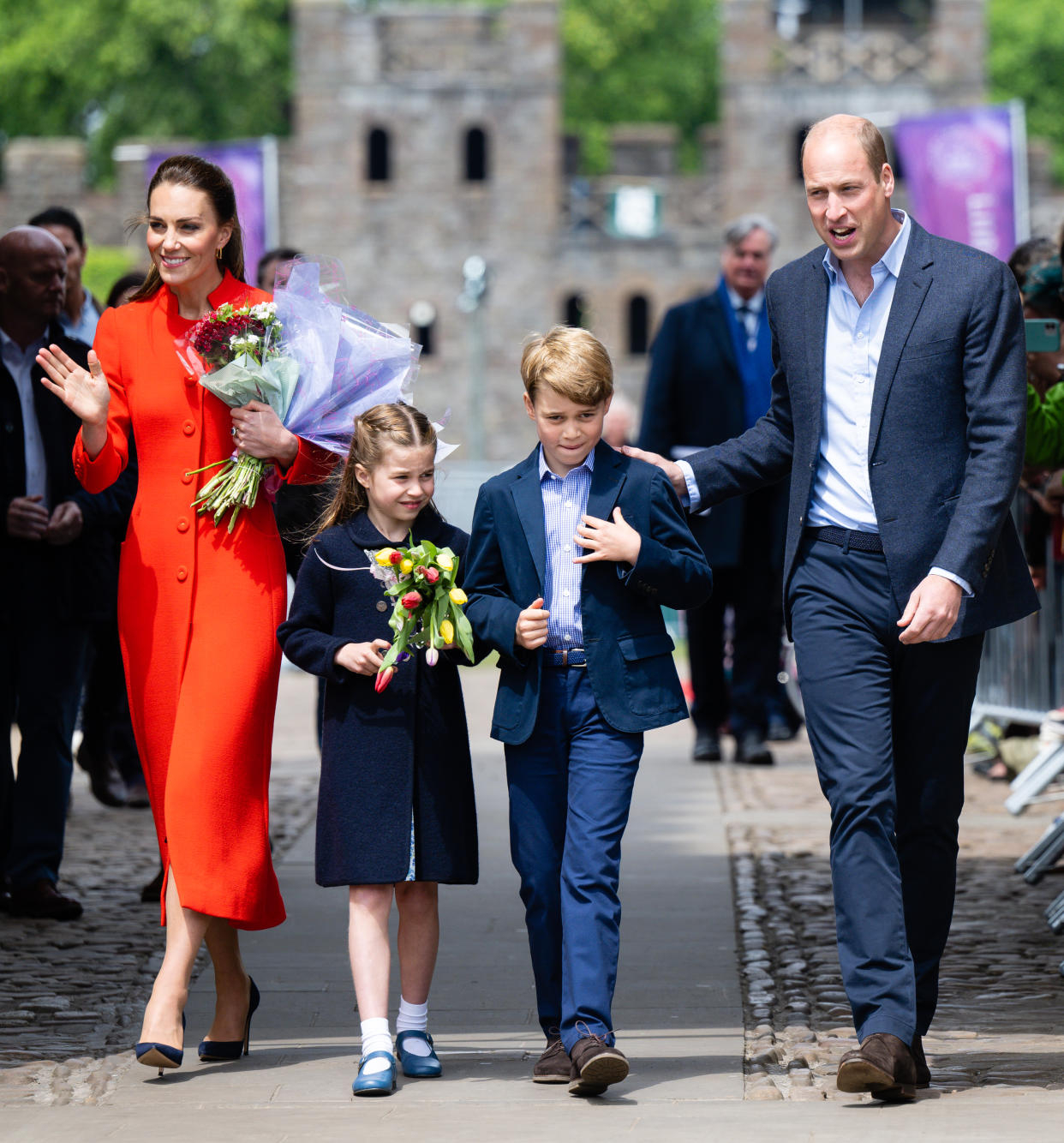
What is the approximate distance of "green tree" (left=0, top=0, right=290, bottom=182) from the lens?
2040 inches

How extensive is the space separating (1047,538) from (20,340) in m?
4.30

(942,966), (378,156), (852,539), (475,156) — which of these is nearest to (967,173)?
(475,156)

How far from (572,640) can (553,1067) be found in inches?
38.8

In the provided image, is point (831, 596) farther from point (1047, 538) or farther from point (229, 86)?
point (229, 86)

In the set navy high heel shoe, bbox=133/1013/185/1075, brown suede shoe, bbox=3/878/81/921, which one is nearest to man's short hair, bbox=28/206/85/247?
brown suede shoe, bbox=3/878/81/921

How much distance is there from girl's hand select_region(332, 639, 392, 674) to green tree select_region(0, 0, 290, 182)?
48.5 meters

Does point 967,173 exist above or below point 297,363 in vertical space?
above

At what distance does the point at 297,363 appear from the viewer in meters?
5.36

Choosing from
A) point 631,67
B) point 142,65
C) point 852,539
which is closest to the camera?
point 852,539

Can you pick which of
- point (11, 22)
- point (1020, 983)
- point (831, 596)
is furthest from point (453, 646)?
point (11, 22)

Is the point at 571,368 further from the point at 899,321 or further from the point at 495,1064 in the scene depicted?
the point at 495,1064

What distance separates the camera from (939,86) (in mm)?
51281

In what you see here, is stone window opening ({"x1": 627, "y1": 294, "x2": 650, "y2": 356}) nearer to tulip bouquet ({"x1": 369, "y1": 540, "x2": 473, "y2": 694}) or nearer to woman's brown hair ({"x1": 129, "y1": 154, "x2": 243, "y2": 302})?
woman's brown hair ({"x1": 129, "y1": 154, "x2": 243, "y2": 302})

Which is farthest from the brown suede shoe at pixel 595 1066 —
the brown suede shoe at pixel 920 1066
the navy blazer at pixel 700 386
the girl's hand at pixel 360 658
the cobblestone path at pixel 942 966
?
the navy blazer at pixel 700 386
